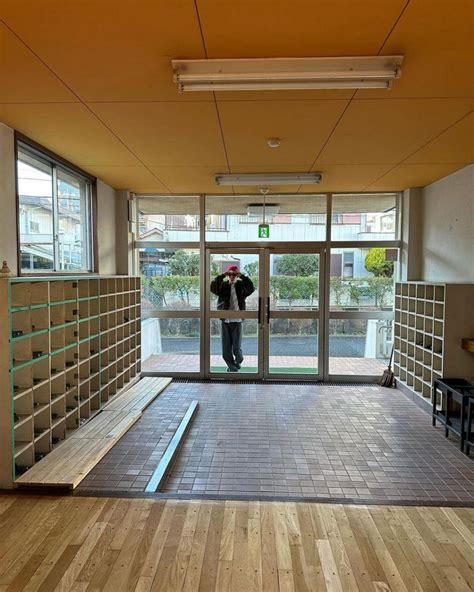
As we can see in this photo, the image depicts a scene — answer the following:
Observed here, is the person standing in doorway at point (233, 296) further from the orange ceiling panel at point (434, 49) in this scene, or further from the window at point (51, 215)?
the orange ceiling panel at point (434, 49)

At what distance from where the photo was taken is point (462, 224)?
4.18 m

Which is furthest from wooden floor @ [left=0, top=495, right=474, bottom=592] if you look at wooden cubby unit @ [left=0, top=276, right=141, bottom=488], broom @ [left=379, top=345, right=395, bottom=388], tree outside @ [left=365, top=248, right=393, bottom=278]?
tree outside @ [left=365, top=248, right=393, bottom=278]

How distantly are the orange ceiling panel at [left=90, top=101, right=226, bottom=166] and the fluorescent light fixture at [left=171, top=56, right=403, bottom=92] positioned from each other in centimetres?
45

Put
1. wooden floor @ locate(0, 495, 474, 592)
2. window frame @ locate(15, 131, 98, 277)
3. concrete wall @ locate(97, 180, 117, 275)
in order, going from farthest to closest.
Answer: concrete wall @ locate(97, 180, 117, 275) → window frame @ locate(15, 131, 98, 277) → wooden floor @ locate(0, 495, 474, 592)

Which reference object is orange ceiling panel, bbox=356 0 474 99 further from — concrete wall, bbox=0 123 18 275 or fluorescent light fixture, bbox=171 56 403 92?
concrete wall, bbox=0 123 18 275

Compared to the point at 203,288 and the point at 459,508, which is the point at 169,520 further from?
the point at 203,288

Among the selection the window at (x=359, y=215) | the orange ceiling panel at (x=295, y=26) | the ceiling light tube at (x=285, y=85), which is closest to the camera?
the orange ceiling panel at (x=295, y=26)

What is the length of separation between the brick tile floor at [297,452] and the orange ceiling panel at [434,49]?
8.95 ft

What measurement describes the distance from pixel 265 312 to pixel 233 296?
54cm

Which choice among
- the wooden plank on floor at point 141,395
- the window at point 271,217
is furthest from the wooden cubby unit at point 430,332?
the wooden plank on floor at point 141,395

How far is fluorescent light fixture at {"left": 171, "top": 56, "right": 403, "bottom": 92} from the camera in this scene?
2.00 meters

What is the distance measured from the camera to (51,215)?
3764 mm

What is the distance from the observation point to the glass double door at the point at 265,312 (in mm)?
5559

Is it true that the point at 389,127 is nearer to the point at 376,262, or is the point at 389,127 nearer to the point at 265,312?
the point at 376,262
